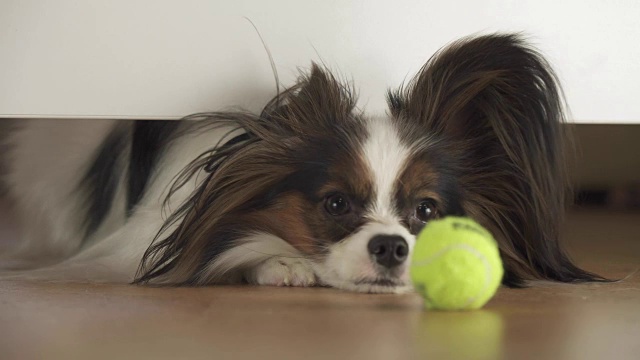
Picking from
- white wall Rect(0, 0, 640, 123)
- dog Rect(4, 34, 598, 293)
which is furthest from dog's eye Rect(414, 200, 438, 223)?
white wall Rect(0, 0, 640, 123)

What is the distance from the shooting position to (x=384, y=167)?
2254 mm

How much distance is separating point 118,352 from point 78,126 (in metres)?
1.60

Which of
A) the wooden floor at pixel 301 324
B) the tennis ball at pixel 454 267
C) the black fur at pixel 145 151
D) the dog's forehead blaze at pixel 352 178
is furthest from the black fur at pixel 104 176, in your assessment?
the tennis ball at pixel 454 267

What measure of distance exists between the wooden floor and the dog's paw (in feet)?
0.20

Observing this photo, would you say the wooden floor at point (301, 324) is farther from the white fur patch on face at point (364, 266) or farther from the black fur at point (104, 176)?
the black fur at point (104, 176)

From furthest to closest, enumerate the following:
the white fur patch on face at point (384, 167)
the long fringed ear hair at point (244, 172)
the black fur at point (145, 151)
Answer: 1. the black fur at point (145, 151)
2. the long fringed ear hair at point (244, 172)
3. the white fur patch on face at point (384, 167)

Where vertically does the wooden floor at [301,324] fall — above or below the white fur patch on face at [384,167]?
below

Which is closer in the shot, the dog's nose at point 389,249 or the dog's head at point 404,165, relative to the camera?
the dog's nose at point 389,249

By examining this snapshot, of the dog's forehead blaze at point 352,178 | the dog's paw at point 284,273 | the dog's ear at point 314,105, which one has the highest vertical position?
the dog's ear at point 314,105

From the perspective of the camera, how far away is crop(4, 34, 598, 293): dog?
227 centimetres

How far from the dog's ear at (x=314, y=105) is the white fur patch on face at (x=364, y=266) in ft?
1.10

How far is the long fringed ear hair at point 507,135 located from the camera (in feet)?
7.86

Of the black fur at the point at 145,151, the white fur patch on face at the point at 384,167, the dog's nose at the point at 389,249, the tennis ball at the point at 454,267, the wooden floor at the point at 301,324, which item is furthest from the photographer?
the black fur at the point at 145,151

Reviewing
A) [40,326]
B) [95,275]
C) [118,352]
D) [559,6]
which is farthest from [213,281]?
[559,6]
